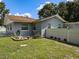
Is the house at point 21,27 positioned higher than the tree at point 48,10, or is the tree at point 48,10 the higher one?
the tree at point 48,10

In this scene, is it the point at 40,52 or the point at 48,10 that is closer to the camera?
the point at 40,52

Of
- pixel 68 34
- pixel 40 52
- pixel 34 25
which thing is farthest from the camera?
pixel 34 25

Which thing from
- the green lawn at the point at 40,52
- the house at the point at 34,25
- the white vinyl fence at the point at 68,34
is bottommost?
the green lawn at the point at 40,52

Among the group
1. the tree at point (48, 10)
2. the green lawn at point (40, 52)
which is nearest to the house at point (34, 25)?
the green lawn at point (40, 52)

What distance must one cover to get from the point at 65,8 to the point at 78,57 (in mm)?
32447

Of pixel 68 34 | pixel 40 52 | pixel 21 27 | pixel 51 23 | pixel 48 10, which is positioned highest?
pixel 48 10

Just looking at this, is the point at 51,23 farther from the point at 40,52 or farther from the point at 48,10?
the point at 48,10

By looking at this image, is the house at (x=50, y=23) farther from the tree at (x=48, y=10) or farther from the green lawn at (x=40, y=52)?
the tree at (x=48, y=10)

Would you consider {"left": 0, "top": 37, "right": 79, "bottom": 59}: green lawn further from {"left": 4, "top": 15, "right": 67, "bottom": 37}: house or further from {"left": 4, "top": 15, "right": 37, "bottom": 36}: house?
{"left": 4, "top": 15, "right": 37, "bottom": 36}: house

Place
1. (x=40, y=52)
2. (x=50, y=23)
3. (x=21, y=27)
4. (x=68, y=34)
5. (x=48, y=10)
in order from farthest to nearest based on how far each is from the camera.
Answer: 1. (x=48, y=10)
2. (x=21, y=27)
3. (x=50, y=23)
4. (x=68, y=34)
5. (x=40, y=52)

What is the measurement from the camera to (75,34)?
1703 cm

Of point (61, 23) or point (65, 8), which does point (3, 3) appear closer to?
point (65, 8)

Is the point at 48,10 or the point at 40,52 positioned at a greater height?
the point at 48,10

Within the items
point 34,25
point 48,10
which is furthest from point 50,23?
point 48,10
